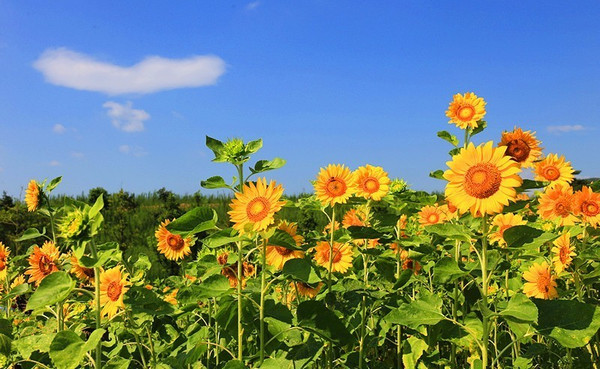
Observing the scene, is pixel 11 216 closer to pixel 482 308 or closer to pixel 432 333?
pixel 432 333

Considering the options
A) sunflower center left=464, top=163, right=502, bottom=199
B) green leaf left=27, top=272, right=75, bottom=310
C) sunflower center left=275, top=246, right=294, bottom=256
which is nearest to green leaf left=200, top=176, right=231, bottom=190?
sunflower center left=275, top=246, right=294, bottom=256

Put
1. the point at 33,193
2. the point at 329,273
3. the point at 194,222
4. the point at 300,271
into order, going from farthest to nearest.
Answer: the point at 33,193
the point at 329,273
the point at 194,222
the point at 300,271

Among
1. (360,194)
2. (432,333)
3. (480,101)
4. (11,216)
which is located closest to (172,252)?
(360,194)

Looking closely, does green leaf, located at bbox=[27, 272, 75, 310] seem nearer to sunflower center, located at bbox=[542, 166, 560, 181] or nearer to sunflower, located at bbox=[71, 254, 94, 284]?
sunflower, located at bbox=[71, 254, 94, 284]

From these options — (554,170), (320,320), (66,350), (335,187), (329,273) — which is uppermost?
(554,170)

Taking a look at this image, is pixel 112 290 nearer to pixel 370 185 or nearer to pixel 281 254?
pixel 281 254

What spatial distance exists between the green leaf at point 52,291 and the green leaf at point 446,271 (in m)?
1.51

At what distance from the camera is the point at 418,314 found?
2.31 metres

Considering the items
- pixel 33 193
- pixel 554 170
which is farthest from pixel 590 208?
pixel 33 193

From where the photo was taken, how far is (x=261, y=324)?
226 cm

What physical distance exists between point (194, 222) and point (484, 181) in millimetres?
1215

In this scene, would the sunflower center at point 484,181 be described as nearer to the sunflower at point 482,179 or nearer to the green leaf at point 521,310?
the sunflower at point 482,179

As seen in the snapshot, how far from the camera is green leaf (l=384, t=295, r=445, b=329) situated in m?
2.26

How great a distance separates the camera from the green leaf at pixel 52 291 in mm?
2123
